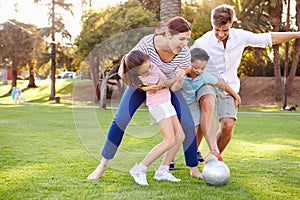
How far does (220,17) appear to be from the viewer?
14.5 feet

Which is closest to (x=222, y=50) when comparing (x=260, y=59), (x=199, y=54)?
(x=199, y=54)

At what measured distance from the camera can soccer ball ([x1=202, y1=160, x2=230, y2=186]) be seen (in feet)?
13.7

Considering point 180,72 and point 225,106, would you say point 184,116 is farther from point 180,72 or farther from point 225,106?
point 225,106

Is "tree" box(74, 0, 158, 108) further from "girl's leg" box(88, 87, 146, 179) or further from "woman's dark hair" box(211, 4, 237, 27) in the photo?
"woman's dark hair" box(211, 4, 237, 27)

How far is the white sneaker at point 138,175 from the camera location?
4221 millimetres

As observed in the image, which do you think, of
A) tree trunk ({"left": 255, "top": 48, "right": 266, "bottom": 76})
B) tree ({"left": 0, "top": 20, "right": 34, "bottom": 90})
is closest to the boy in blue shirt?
tree trunk ({"left": 255, "top": 48, "right": 266, "bottom": 76})

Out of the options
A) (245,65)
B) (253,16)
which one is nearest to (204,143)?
(253,16)

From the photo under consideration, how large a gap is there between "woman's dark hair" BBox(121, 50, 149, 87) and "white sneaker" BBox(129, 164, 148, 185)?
2.87 feet

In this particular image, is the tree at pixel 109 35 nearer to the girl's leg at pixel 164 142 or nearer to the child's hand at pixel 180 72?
the child's hand at pixel 180 72

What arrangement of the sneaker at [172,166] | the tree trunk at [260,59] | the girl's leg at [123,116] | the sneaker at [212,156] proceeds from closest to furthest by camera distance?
the girl's leg at [123,116] < the sneaker at [212,156] < the sneaker at [172,166] < the tree trunk at [260,59]

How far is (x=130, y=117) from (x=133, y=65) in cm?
55

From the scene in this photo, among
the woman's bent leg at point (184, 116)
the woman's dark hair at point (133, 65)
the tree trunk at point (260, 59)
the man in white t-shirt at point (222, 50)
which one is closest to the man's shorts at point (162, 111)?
the woman's bent leg at point (184, 116)

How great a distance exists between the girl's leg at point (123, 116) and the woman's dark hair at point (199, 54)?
63 cm

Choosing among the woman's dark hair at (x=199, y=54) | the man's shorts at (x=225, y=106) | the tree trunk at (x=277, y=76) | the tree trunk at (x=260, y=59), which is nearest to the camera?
the woman's dark hair at (x=199, y=54)
